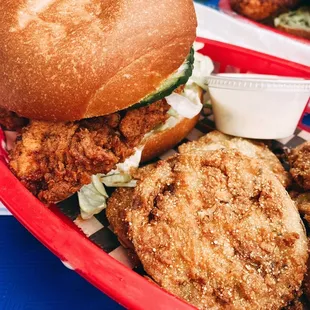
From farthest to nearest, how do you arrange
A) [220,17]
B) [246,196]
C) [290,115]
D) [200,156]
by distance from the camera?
1. [220,17]
2. [290,115]
3. [200,156]
4. [246,196]

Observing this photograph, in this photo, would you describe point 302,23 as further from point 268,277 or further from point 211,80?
point 268,277

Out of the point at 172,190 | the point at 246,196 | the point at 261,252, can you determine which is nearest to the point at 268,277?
the point at 261,252

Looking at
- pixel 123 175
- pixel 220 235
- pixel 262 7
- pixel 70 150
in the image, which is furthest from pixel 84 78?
pixel 262 7

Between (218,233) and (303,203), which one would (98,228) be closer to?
(218,233)

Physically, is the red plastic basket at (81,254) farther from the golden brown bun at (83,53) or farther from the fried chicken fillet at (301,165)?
the fried chicken fillet at (301,165)

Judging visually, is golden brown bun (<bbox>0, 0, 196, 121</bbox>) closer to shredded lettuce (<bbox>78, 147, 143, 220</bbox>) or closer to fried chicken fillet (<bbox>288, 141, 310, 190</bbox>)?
shredded lettuce (<bbox>78, 147, 143, 220</bbox>)

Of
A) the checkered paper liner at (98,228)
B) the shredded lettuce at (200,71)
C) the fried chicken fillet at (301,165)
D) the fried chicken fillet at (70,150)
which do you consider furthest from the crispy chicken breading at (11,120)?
the fried chicken fillet at (301,165)
